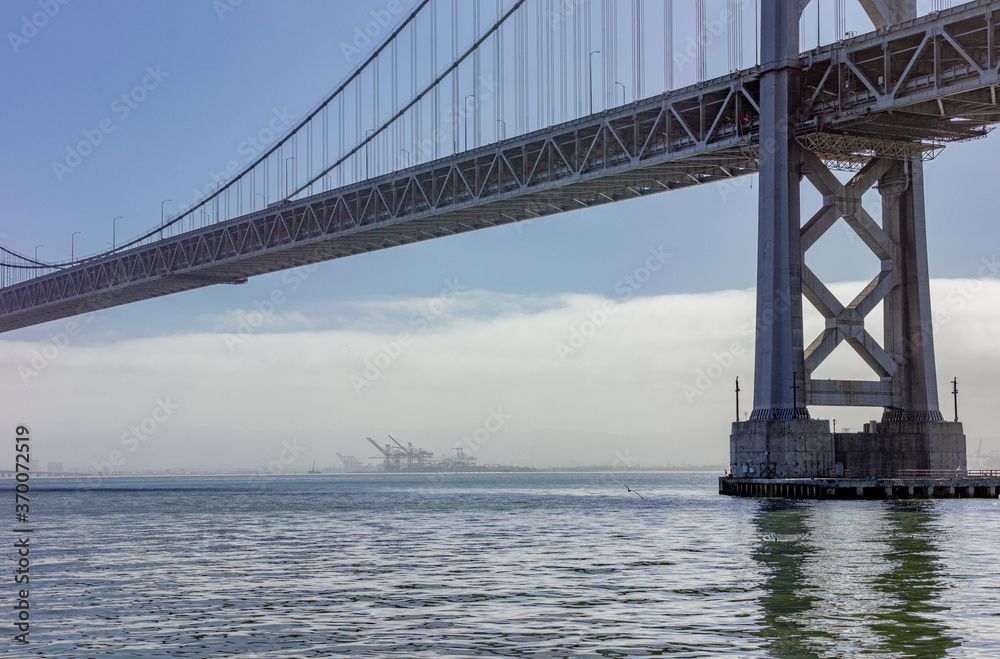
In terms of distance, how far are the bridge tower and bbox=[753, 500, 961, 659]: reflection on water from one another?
13.3 meters

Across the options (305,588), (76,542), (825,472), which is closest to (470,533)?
(76,542)

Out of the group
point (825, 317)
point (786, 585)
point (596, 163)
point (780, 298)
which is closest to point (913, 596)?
point (786, 585)

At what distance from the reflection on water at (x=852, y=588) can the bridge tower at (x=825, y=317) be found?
43.6 feet

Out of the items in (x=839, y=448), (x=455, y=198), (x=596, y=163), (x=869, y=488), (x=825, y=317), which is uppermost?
(x=596, y=163)

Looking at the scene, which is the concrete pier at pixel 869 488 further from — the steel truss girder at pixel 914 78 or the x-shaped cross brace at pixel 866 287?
the steel truss girder at pixel 914 78

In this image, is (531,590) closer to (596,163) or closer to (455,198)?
(596,163)

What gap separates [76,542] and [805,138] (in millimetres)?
35436

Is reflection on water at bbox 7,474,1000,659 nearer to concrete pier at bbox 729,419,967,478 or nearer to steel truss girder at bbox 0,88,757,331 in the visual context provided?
concrete pier at bbox 729,419,967,478

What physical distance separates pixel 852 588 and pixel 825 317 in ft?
115

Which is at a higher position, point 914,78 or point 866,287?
point 914,78

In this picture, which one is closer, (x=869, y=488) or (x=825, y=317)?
(x=869, y=488)

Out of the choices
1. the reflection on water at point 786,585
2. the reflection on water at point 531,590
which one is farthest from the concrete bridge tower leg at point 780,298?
the reflection on water at point 786,585

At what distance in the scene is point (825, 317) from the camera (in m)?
56.3

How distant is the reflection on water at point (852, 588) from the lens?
16.9 meters
